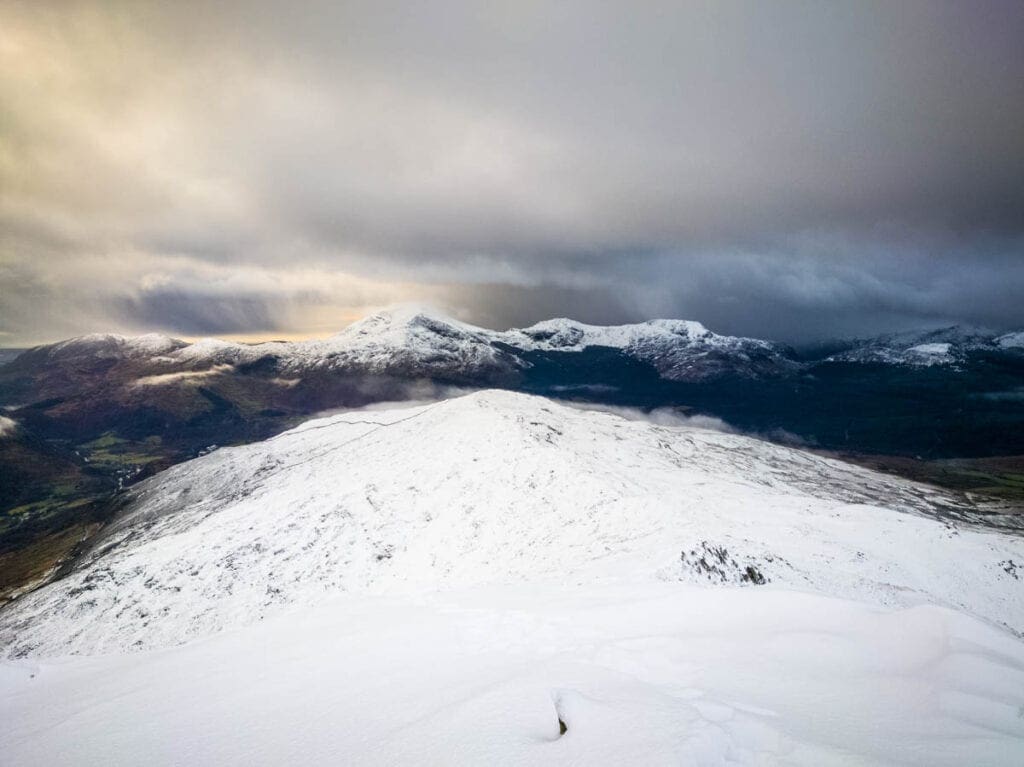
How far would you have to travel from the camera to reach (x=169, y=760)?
21.5 feet

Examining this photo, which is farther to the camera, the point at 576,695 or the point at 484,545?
the point at 484,545

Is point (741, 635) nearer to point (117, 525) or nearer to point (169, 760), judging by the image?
point (169, 760)

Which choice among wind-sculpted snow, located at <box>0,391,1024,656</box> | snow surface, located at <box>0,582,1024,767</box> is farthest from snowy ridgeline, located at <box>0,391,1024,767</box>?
wind-sculpted snow, located at <box>0,391,1024,656</box>

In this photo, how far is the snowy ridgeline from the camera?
6066 millimetres

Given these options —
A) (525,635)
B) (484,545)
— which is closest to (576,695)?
(525,635)

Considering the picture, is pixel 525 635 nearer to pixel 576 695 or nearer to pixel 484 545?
pixel 576 695

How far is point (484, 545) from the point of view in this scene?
3578 cm

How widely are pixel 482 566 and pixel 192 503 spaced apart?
62904mm

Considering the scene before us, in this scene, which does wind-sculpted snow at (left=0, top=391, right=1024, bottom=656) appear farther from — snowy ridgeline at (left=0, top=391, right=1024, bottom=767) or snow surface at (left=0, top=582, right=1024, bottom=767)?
snow surface at (left=0, top=582, right=1024, bottom=767)

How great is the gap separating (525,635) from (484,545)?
2420 cm

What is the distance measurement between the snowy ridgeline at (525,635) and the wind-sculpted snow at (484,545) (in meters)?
0.27

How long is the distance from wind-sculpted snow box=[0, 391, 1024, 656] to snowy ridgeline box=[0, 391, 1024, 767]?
0.27m

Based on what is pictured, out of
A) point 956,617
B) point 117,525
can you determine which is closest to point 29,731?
point 956,617

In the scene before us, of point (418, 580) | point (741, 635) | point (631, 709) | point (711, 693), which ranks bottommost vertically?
A: point (418, 580)
